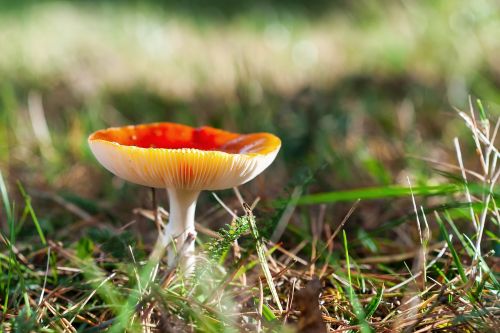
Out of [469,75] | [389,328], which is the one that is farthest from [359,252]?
[469,75]

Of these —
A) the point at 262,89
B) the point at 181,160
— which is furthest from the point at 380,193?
the point at 262,89

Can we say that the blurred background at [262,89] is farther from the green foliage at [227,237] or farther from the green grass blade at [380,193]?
the green foliage at [227,237]

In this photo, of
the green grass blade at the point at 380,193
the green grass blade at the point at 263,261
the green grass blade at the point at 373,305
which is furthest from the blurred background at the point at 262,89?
the green grass blade at the point at 373,305

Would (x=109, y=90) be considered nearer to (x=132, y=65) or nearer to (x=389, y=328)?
(x=132, y=65)

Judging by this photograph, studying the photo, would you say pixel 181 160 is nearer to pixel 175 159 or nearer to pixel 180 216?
pixel 175 159

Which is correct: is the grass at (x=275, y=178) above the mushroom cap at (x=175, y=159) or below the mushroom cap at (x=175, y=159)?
below

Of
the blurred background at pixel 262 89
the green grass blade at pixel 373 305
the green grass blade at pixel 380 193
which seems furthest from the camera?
the blurred background at pixel 262 89

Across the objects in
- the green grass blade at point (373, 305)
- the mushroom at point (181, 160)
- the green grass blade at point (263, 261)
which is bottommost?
the green grass blade at point (373, 305)
